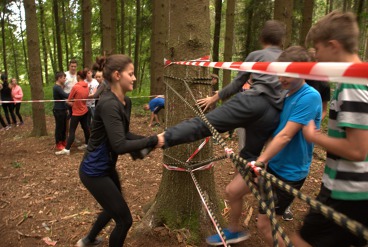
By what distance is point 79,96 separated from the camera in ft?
22.0

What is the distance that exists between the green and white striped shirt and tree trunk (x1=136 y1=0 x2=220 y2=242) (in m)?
1.59

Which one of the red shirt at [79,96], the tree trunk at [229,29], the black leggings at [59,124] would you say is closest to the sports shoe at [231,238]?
the red shirt at [79,96]

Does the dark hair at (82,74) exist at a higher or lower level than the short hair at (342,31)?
lower

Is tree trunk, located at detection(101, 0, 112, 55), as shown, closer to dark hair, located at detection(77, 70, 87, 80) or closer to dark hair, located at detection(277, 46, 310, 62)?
dark hair, located at detection(77, 70, 87, 80)

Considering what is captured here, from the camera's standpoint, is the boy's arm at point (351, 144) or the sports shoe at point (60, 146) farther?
the sports shoe at point (60, 146)

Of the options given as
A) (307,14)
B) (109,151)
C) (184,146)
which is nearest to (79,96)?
(184,146)

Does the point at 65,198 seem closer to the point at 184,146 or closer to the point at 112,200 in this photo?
the point at 112,200

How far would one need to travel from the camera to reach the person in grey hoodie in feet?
6.83

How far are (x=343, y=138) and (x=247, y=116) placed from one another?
2.51ft

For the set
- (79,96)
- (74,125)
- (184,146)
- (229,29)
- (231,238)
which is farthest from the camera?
(229,29)

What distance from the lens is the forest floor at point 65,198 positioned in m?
3.47

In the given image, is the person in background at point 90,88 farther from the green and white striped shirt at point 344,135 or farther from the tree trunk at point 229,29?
the green and white striped shirt at point 344,135

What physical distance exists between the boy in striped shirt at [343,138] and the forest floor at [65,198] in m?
1.54

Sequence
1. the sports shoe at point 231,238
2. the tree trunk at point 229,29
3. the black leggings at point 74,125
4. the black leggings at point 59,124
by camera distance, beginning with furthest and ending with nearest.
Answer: the tree trunk at point 229,29, the black leggings at point 59,124, the black leggings at point 74,125, the sports shoe at point 231,238
